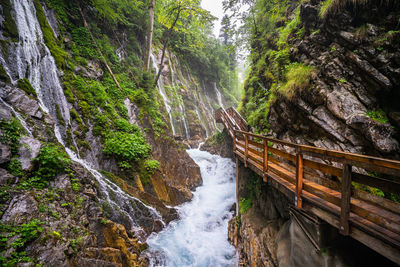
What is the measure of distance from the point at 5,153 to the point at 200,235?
22.6ft

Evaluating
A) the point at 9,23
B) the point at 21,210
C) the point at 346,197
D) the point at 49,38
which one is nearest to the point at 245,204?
the point at 346,197

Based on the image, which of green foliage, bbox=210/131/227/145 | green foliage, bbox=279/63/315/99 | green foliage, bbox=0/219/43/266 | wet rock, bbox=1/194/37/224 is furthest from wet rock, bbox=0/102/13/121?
green foliage, bbox=210/131/227/145

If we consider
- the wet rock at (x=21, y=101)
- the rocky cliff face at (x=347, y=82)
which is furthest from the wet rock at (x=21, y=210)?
the rocky cliff face at (x=347, y=82)

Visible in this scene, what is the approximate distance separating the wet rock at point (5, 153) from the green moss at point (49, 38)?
5226 millimetres

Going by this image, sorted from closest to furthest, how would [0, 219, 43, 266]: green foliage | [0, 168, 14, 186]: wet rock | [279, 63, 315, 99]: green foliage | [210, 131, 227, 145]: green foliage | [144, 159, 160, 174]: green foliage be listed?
1. [0, 219, 43, 266]: green foliage
2. [0, 168, 14, 186]: wet rock
3. [279, 63, 315, 99]: green foliage
4. [144, 159, 160, 174]: green foliage
5. [210, 131, 227, 145]: green foliage

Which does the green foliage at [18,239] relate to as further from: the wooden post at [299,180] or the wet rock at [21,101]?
the wooden post at [299,180]

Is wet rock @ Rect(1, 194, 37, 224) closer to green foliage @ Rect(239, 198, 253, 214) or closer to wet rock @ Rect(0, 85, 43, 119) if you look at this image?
wet rock @ Rect(0, 85, 43, 119)

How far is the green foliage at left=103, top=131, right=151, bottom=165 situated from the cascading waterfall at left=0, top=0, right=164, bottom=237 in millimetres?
1153

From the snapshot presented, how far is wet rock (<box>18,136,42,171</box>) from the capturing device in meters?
3.52

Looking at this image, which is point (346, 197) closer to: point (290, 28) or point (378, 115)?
point (378, 115)

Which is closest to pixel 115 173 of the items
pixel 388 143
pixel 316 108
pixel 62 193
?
pixel 62 193

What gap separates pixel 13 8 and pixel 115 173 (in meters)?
6.97

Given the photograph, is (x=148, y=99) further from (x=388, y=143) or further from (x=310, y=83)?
(x=388, y=143)

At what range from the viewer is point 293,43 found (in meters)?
6.82
